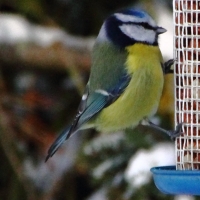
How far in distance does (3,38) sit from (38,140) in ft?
1.95

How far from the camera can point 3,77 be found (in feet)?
13.5

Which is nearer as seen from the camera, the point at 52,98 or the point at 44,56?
the point at 44,56

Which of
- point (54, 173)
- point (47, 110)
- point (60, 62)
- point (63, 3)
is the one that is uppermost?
point (63, 3)

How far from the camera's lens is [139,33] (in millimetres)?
2492

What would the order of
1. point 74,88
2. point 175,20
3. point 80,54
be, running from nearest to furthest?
point 175,20 < point 80,54 < point 74,88

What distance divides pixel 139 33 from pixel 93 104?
0.31 meters

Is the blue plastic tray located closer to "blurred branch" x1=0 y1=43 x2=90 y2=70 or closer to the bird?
the bird

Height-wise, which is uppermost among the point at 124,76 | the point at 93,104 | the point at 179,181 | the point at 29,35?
the point at 29,35

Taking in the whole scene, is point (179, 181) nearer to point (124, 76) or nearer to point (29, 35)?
point (124, 76)

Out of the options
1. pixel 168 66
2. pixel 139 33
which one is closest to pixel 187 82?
pixel 168 66

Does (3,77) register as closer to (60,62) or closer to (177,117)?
(60,62)

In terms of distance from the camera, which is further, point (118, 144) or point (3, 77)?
point (3, 77)

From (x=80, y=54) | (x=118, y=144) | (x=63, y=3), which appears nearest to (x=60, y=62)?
(x=80, y=54)

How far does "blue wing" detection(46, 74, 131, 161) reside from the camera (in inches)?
99.2
